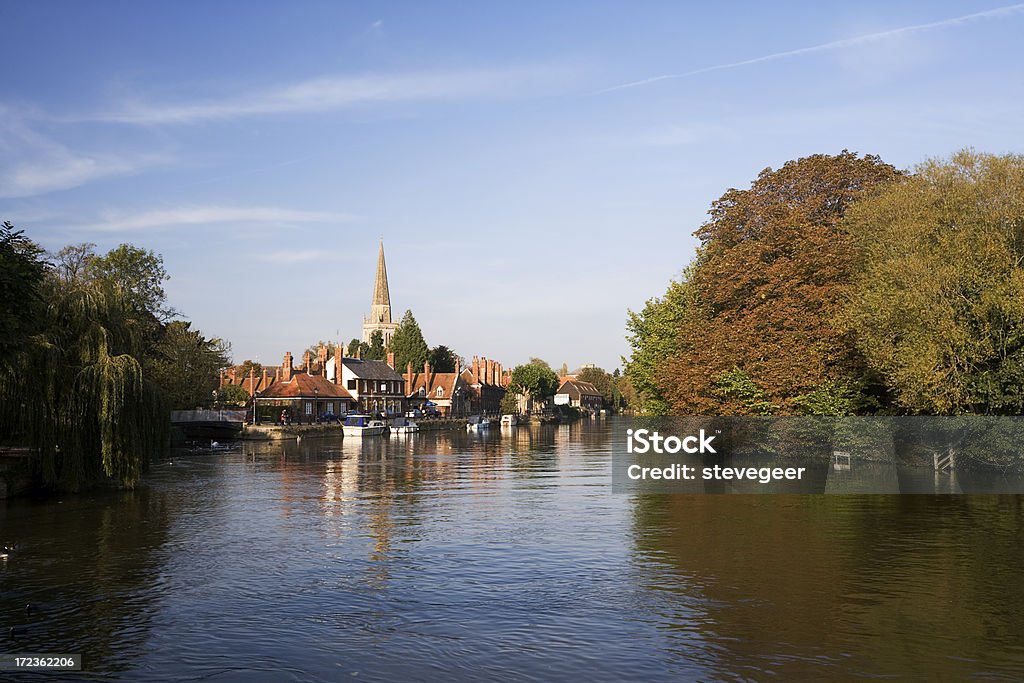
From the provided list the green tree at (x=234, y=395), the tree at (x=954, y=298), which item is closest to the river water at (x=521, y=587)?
the tree at (x=954, y=298)

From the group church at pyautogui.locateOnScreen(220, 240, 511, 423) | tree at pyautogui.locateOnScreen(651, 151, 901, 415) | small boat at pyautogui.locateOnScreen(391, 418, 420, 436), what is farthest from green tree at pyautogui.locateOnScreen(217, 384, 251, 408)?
tree at pyautogui.locateOnScreen(651, 151, 901, 415)

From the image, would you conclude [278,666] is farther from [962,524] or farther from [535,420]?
[535,420]

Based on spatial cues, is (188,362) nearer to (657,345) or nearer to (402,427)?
(402,427)

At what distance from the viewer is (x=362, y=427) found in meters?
110

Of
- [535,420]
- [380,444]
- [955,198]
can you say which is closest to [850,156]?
[955,198]

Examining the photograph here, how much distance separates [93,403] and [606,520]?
23228 millimetres

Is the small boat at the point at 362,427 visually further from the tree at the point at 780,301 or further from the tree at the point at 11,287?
the tree at the point at 11,287

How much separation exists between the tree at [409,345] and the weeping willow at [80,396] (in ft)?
445

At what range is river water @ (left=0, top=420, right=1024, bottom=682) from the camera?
56.5 ft

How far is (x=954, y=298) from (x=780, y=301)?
11.1 m

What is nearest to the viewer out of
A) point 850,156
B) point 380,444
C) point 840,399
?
point 840,399

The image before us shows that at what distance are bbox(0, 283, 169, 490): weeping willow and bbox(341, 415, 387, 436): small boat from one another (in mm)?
65586

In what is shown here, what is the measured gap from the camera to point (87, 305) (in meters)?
42.0

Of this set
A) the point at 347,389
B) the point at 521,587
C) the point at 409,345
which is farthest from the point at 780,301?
the point at 409,345
